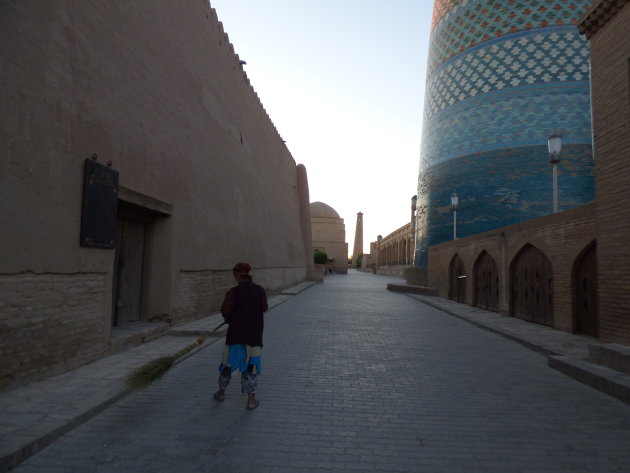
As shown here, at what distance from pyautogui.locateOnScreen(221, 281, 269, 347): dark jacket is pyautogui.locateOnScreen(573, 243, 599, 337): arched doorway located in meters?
6.82

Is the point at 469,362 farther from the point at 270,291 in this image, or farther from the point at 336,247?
the point at 336,247

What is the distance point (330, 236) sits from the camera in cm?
6844

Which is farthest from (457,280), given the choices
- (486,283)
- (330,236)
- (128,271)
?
(330,236)

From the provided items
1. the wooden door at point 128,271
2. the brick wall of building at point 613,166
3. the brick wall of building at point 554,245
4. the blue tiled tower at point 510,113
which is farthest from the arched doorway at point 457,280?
the wooden door at point 128,271

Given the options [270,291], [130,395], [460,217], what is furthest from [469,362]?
[460,217]

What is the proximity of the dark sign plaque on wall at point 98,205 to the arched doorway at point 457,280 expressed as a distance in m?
13.2

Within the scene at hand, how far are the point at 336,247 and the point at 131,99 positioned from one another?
61.6 meters

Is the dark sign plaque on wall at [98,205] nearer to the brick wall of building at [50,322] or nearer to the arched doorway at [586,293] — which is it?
the brick wall of building at [50,322]

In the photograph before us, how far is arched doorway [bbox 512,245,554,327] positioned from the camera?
33.0 feet

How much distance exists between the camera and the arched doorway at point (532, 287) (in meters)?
10.1

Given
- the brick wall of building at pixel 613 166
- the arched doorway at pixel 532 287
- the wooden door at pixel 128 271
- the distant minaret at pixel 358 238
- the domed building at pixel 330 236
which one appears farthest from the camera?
the distant minaret at pixel 358 238

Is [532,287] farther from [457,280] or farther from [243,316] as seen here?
[243,316]

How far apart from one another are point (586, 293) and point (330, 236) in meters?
59.9

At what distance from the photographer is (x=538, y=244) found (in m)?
10.4
